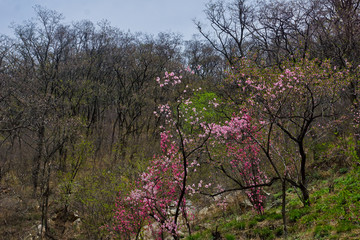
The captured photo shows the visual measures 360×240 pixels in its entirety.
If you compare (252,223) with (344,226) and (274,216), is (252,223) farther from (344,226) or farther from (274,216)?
(344,226)

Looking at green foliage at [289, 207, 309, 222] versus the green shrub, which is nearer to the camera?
green foliage at [289, 207, 309, 222]

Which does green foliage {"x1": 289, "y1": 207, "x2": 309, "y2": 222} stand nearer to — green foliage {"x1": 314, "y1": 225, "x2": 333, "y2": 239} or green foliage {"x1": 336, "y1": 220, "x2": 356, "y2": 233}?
green foliage {"x1": 314, "y1": 225, "x2": 333, "y2": 239}

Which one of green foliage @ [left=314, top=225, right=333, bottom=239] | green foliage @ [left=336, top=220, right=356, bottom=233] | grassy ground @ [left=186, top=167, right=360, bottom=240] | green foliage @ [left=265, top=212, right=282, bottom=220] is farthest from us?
green foliage @ [left=265, top=212, right=282, bottom=220]

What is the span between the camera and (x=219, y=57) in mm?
Answer: 35719

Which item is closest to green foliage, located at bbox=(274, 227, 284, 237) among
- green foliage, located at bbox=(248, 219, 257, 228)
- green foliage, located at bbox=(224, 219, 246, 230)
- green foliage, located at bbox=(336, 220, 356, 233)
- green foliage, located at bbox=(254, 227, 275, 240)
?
green foliage, located at bbox=(254, 227, 275, 240)

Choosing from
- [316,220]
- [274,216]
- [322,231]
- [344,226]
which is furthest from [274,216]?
[344,226]

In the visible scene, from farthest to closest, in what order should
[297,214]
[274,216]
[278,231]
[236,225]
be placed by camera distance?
1. [236,225]
2. [274,216]
3. [297,214]
4. [278,231]

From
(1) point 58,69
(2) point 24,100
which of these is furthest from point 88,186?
(1) point 58,69

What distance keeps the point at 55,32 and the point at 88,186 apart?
559 inches

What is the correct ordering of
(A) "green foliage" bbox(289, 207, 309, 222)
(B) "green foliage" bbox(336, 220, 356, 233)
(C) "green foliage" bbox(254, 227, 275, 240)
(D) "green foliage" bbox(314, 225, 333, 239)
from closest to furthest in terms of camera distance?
(B) "green foliage" bbox(336, 220, 356, 233), (D) "green foliage" bbox(314, 225, 333, 239), (C) "green foliage" bbox(254, 227, 275, 240), (A) "green foliage" bbox(289, 207, 309, 222)

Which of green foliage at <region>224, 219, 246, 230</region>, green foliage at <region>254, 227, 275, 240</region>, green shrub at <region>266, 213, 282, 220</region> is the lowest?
green foliage at <region>254, 227, 275, 240</region>

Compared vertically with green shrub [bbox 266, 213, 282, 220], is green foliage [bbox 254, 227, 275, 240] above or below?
below

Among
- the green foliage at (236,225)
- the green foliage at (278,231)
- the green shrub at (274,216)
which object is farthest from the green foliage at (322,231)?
the green foliage at (236,225)

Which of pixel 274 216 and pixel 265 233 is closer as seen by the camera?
pixel 265 233
